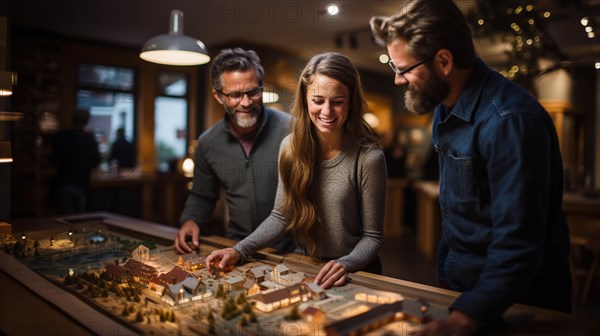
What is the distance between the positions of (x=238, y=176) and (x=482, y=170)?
146 centimetres

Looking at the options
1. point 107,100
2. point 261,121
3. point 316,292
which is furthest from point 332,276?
point 107,100

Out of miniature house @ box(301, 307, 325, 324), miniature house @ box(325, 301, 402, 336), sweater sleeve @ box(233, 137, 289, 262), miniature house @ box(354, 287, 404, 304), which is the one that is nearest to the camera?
miniature house @ box(325, 301, 402, 336)

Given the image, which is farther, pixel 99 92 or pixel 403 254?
pixel 99 92

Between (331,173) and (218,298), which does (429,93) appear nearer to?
(331,173)

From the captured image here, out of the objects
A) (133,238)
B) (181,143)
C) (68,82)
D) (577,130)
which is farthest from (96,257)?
(577,130)

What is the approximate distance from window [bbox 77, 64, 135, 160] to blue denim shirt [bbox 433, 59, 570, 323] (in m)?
6.54

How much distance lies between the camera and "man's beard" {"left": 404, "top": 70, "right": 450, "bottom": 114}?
4.92 feet

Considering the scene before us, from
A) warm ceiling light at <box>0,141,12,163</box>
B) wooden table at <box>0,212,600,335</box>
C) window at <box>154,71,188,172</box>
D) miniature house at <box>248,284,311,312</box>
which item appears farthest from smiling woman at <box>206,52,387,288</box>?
window at <box>154,71,188,172</box>

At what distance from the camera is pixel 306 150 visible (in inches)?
79.3

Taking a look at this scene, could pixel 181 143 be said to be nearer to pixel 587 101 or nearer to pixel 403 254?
pixel 403 254

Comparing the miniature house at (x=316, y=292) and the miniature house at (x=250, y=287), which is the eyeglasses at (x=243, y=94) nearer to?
the miniature house at (x=250, y=287)

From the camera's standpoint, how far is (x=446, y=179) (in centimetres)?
161

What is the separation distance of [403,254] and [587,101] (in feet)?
16.7

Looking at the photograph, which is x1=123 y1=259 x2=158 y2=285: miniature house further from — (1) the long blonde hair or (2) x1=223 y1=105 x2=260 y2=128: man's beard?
(2) x1=223 y1=105 x2=260 y2=128: man's beard
